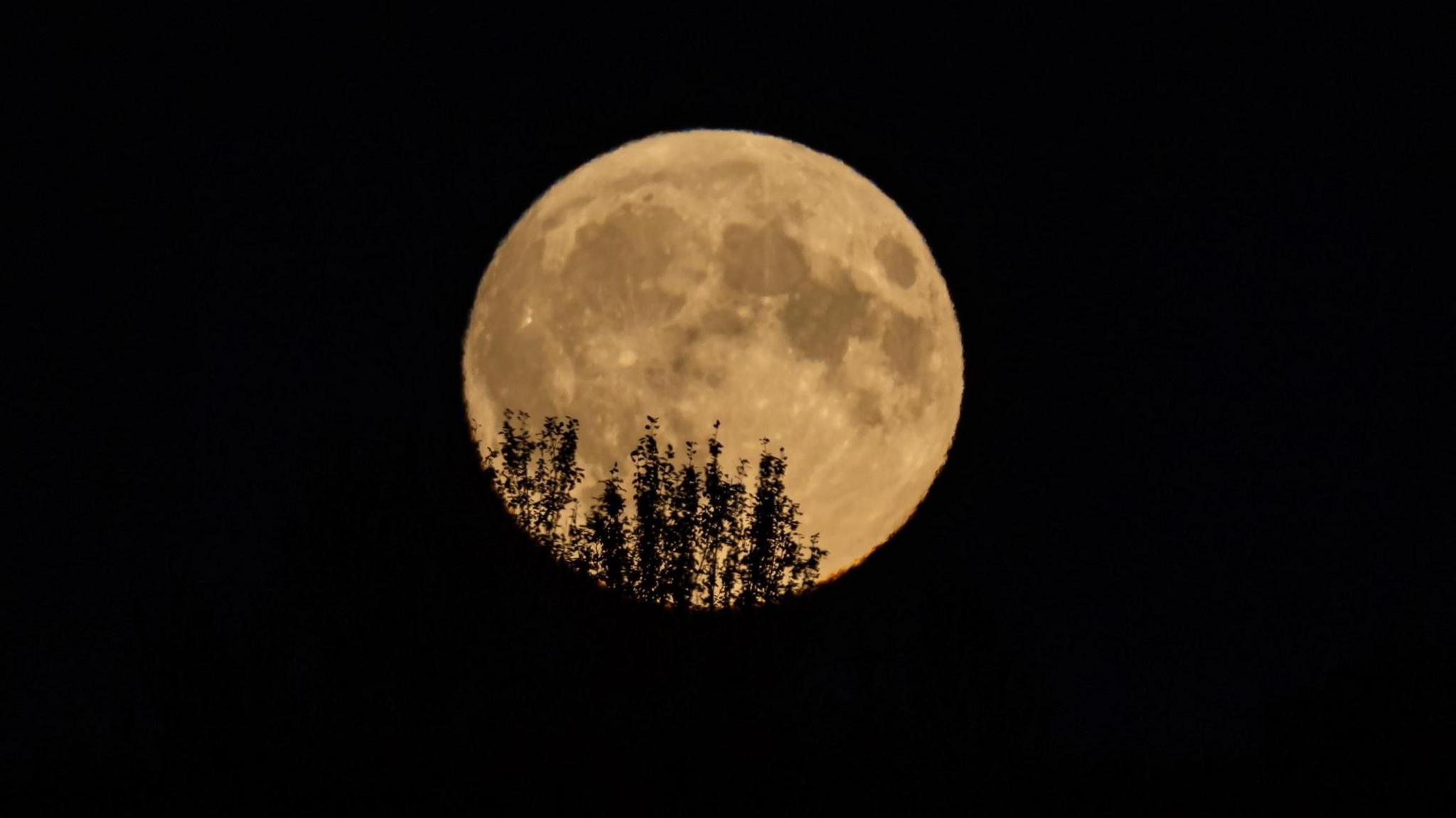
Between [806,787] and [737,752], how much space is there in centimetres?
154

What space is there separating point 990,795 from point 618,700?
7821 mm

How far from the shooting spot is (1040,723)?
28875mm

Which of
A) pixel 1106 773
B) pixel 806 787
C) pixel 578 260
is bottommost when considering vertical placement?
pixel 806 787

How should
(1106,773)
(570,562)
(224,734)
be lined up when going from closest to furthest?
1. (224,734)
2. (570,562)
3. (1106,773)

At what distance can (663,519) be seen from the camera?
84.0 feet

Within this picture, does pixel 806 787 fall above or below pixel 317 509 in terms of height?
below

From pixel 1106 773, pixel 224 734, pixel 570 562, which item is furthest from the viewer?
pixel 1106 773

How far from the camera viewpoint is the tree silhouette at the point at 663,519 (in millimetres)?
25469

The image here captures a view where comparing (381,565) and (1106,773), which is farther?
(1106,773)

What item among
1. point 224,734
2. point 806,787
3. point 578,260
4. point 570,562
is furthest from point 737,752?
point 578,260

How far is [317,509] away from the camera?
25391 mm

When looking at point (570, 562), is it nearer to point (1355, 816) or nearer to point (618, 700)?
point (618, 700)

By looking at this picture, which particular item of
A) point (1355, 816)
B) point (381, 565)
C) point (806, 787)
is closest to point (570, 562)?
point (381, 565)

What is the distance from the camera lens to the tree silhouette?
83.6 ft
